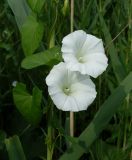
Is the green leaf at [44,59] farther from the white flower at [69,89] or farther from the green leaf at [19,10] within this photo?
the green leaf at [19,10]

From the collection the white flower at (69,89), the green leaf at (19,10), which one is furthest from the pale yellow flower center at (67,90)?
the green leaf at (19,10)

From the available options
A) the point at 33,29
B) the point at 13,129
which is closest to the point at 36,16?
the point at 33,29

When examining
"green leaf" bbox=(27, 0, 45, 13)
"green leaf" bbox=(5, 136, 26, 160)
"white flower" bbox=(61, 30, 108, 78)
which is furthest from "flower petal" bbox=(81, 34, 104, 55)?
"green leaf" bbox=(5, 136, 26, 160)

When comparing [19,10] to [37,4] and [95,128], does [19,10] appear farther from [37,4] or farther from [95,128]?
[95,128]

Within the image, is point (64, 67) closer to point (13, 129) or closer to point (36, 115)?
point (36, 115)

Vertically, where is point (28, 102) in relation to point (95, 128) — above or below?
above

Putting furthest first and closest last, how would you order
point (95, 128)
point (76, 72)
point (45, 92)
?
point (45, 92)
point (95, 128)
point (76, 72)

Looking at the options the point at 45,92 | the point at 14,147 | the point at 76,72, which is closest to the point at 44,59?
the point at 76,72
